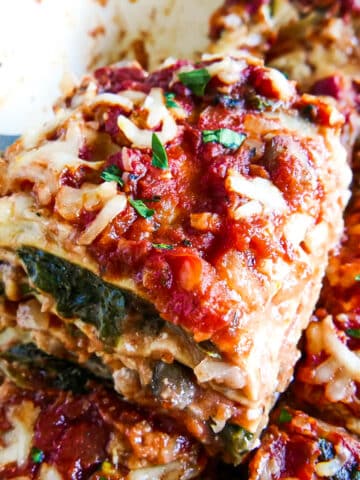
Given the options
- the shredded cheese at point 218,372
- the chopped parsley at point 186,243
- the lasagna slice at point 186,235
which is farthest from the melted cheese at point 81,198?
the shredded cheese at point 218,372

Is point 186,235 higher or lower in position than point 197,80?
lower

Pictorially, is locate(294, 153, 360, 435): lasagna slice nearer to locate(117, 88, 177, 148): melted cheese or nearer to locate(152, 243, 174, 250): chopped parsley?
locate(152, 243, 174, 250): chopped parsley

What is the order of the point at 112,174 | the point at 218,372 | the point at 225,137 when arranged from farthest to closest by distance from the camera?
the point at 225,137 < the point at 112,174 < the point at 218,372

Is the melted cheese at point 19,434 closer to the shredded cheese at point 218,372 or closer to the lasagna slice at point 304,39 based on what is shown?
the shredded cheese at point 218,372

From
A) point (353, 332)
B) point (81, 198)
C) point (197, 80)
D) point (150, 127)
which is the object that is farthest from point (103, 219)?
point (353, 332)

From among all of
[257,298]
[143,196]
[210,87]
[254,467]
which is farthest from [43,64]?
[254,467]

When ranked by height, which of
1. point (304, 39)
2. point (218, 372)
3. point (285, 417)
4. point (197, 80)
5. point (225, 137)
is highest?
point (197, 80)

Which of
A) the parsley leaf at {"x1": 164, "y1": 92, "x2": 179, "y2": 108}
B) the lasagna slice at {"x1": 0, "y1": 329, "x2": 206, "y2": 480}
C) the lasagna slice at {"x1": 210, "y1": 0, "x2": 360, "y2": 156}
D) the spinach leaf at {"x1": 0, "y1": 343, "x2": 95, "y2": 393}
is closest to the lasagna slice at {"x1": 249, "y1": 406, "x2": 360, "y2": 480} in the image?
the lasagna slice at {"x1": 0, "y1": 329, "x2": 206, "y2": 480}

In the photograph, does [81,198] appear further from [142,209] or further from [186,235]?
[186,235]
